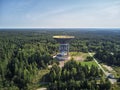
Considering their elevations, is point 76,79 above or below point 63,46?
below

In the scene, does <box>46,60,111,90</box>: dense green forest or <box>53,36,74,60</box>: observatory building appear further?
<box>53,36,74,60</box>: observatory building

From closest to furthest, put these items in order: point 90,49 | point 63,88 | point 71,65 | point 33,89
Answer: point 63,88, point 33,89, point 71,65, point 90,49

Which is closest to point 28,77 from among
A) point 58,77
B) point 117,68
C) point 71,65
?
point 58,77

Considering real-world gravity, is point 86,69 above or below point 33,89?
above

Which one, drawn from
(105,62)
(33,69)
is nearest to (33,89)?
(33,69)

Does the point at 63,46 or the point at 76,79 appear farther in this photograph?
the point at 63,46

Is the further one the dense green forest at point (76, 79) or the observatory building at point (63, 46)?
the observatory building at point (63, 46)

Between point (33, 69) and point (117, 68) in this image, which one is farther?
point (117, 68)

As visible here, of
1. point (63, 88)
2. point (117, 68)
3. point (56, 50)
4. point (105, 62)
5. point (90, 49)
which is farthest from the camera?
point (90, 49)

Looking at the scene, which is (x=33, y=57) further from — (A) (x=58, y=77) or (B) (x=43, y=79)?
(A) (x=58, y=77)
